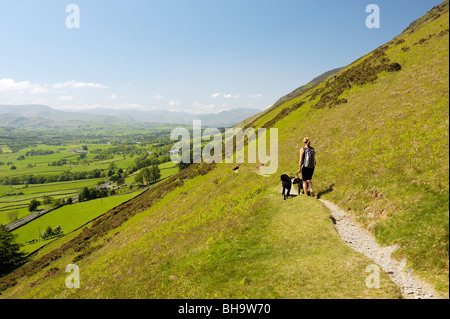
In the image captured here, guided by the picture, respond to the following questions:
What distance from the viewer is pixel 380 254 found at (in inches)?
420

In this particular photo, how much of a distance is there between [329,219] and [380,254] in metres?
3.99

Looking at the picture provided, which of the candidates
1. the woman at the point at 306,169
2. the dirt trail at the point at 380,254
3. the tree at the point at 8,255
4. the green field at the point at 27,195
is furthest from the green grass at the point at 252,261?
the green field at the point at 27,195

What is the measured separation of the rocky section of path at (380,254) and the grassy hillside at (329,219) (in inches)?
17.6

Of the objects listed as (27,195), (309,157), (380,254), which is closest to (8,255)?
(309,157)

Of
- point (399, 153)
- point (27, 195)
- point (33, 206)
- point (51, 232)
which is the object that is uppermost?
point (399, 153)

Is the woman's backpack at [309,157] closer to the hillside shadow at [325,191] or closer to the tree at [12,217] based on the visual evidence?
the hillside shadow at [325,191]

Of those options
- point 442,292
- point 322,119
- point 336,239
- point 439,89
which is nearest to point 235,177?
point 322,119

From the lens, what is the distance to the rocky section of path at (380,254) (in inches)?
306

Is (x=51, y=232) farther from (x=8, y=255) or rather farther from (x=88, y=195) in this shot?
(x=88, y=195)

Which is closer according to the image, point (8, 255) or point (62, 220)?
point (8, 255)

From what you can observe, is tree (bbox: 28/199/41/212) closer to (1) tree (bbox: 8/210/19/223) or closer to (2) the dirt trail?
(1) tree (bbox: 8/210/19/223)

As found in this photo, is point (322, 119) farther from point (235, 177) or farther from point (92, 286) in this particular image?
point (92, 286)

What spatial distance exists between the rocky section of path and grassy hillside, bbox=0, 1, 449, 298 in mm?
448

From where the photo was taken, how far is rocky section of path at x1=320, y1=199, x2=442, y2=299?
7777mm
